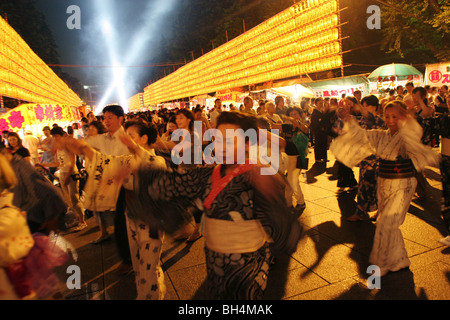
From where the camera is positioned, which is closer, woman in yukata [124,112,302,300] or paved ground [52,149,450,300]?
woman in yukata [124,112,302,300]

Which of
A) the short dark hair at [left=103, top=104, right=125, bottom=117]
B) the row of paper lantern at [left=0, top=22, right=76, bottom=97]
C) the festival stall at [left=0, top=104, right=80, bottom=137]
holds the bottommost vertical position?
the short dark hair at [left=103, top=104, right=125, bottom=117]

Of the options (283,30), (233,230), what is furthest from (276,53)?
(233,230)

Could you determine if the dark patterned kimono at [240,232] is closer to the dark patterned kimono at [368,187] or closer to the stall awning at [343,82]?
the dark patterned kimono at [368,187]

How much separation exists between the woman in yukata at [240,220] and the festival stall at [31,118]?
31.9ft

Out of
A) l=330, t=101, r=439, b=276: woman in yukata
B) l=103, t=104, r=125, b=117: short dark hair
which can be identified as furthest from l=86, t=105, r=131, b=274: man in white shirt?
l=330, t=101, r=439, b=276: woman in yukata

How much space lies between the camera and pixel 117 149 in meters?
3.97

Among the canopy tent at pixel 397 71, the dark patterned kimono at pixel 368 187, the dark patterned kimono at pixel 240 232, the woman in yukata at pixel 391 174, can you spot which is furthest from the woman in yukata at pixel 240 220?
the canopy tent at pixel 397 71

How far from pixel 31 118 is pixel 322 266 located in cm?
1099

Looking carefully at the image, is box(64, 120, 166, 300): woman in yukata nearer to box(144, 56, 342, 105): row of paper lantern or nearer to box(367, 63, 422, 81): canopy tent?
box(144, 56, 342, 105): row of paper lantern

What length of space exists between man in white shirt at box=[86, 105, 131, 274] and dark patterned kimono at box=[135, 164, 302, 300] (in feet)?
5.01

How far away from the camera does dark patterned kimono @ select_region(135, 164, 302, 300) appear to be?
6.32 ft

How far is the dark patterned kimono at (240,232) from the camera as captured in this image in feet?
6.32

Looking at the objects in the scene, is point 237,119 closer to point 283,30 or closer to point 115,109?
point 115,109

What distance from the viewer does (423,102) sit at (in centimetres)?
450
